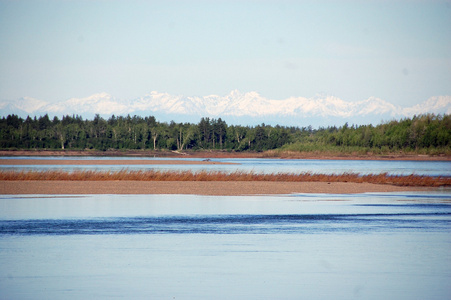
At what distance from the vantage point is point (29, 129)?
150m

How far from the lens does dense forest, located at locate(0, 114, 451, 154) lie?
117 m

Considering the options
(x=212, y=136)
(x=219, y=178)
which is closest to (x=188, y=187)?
(x=219, y=178)

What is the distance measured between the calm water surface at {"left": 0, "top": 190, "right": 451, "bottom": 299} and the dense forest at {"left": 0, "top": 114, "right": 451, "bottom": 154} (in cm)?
9261

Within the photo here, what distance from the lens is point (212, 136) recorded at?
522 feet

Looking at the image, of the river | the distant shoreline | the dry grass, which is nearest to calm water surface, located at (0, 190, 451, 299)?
the river

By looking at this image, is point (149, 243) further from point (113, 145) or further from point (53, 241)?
point (113, 145)

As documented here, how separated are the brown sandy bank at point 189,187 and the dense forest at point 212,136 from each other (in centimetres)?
7865

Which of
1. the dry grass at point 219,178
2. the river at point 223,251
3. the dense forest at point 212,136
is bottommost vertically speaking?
the river at point 223,251

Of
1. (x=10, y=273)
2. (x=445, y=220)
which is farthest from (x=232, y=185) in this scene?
(x=10, y=273)

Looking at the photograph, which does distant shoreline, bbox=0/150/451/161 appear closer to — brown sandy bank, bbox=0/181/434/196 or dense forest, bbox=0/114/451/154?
dense forest, bbox=0/114/451/154

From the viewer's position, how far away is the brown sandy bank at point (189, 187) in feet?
118

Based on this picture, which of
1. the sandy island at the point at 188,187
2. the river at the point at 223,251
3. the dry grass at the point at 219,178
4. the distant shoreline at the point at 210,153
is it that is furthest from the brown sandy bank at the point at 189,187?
the distant shoreline at the point at 210,153

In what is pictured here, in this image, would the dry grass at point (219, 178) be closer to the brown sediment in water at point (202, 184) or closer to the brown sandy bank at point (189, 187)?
the brown sediment in water at point (202, 184)

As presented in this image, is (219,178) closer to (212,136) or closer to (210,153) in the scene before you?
(210,153)
